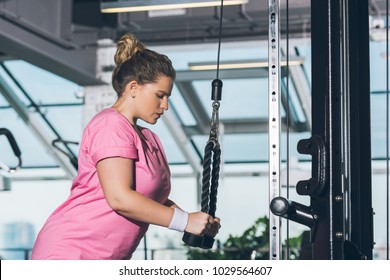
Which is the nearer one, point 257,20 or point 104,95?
point 257,20

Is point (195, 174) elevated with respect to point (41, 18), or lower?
lower

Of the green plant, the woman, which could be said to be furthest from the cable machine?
the green plant

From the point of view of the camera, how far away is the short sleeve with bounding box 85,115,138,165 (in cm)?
192

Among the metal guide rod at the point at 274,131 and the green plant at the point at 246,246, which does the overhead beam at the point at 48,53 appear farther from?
the metal guide rod at the point at 274,131

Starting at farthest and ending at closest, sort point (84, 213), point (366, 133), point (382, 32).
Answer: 1. point (382, 32)
2. point (366, 133)
3. point (84, 213)

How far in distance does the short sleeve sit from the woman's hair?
118 mm

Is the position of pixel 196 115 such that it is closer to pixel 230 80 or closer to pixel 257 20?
pixel 230 80

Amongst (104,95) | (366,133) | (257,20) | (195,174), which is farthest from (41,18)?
(366,133)

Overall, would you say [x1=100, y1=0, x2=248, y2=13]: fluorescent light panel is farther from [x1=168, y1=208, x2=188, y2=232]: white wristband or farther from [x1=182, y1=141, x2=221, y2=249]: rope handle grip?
[x1=168, y1=208, x2=188, y2=232]: white wristband

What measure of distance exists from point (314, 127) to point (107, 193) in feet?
1.80

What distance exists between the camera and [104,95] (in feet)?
25.3

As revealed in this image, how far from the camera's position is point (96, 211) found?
6.49 ft

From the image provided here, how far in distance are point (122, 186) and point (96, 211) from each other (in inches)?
5.2


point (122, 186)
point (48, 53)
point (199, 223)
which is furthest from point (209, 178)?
point (48, 53)
